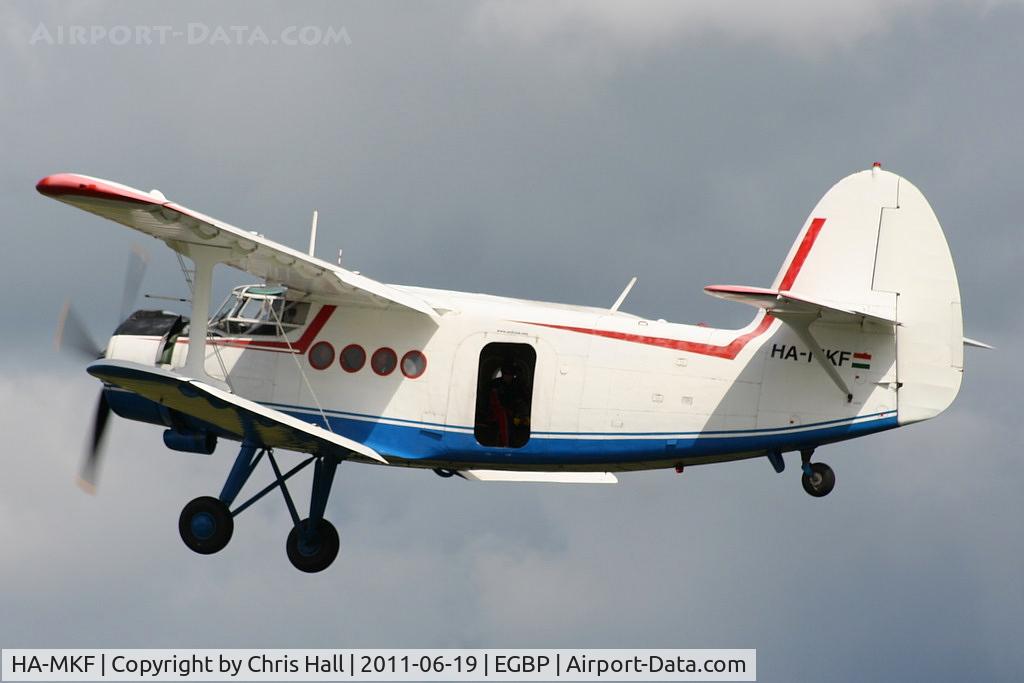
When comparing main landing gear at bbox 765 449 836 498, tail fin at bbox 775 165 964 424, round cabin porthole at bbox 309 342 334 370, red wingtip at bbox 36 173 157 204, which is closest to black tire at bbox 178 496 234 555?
round cabin porthole at bbox 309 342 334 370

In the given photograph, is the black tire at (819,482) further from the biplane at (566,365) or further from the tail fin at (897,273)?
the tail fin at (897,273)

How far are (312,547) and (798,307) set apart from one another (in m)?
6.24

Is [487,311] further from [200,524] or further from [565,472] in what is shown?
[200,524]

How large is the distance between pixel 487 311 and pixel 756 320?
288cm

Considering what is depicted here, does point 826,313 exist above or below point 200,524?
above

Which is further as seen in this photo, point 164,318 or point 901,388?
point 164,318

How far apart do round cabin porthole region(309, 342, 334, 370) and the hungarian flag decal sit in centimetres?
549

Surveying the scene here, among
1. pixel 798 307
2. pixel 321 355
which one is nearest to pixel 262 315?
pixel 321 355

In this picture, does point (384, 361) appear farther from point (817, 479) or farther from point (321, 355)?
point (817, 479)

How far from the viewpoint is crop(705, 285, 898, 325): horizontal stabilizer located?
1555 cm

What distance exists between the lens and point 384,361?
17.6m

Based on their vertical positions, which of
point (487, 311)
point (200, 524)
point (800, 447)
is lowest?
point (200, 524)

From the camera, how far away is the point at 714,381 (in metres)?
17.4

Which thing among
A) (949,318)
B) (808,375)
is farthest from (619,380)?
(949,318)
